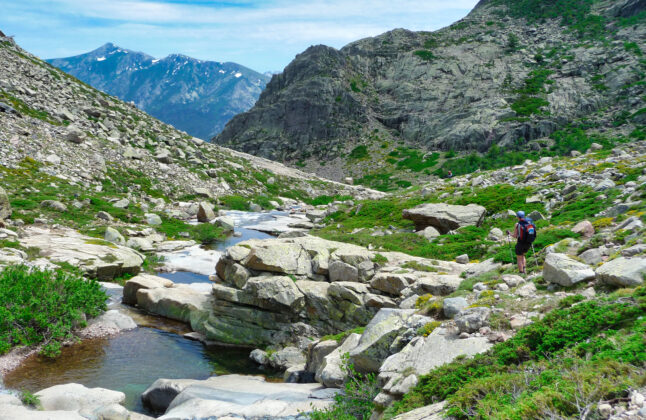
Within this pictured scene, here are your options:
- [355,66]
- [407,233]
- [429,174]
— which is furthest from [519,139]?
[407,233]

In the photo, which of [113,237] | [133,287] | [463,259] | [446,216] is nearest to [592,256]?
[463,259]

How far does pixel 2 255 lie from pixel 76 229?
9218 millimetres

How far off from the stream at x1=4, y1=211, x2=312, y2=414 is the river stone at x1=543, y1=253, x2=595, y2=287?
12274 mm

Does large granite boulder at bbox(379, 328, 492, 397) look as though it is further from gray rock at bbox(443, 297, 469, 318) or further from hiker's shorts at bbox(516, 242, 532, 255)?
hiker's shorts at bbox(516, 242, 532, 255)

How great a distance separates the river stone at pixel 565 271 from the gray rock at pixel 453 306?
2.64 meters

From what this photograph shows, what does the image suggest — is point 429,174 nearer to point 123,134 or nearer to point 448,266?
point 123,134

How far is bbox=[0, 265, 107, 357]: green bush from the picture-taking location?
1603cm

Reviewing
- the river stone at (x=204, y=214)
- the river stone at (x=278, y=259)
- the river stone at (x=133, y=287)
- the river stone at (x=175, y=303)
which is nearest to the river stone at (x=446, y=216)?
the river stone at (x=278, y=259)

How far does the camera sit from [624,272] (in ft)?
30.2

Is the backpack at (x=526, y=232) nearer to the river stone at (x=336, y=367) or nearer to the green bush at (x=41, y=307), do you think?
the river stone at (x=336, y=367)

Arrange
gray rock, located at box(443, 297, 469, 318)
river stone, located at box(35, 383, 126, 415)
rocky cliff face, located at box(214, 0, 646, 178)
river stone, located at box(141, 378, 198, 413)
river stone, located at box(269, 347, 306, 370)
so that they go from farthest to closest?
1. rocky cliff face, located at box(214, 0, 646, 178)
2. river stone, located at box(269, 347, 306, 370)
3. river stone, located at box(141, 378, 198, 413)
4. river stone, located at box(35, 383, 126, 415)
5. gray rock, located at box(443, 297, 469, 318)

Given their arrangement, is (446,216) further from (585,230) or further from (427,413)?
(427,413)

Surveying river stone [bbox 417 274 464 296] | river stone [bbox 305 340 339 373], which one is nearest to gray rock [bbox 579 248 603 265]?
river stone [bbox 417 274 464 296]

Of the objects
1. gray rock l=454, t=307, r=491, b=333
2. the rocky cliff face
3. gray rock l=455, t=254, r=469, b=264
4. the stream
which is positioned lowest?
the stream
